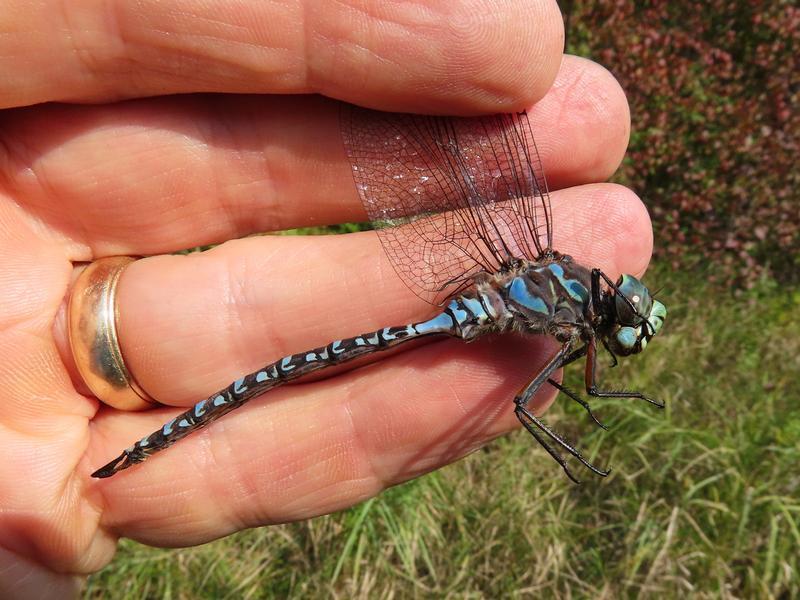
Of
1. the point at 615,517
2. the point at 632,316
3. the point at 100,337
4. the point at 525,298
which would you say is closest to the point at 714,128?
the point at 615,517

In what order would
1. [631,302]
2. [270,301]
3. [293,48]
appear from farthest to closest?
[270,301], [631,302], [293,48]

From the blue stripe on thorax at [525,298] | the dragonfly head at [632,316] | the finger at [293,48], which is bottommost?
the dragonfly head at [632,316]

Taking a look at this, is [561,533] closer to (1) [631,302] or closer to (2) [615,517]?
(2) [615,517]

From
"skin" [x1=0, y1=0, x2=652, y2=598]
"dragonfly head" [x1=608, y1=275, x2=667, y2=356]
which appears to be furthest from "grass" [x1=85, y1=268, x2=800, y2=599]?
"dragonfly head" [x1=608, y1=275, x2=667, y2=356]

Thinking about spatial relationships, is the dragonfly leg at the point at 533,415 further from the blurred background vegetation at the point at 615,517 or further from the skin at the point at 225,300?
the blurred background vegetation at the point at 615,517

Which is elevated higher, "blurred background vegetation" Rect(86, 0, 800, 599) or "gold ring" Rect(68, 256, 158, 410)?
"gold ring" Rect(68, 256, 158, 410)

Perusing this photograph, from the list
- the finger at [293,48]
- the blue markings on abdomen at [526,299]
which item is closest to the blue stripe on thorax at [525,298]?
the blue markings on abdomen at [526,299]

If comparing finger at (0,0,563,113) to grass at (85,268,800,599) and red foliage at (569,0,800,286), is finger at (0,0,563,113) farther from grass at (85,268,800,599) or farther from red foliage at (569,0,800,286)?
red foliage at (569,0,800,286)
